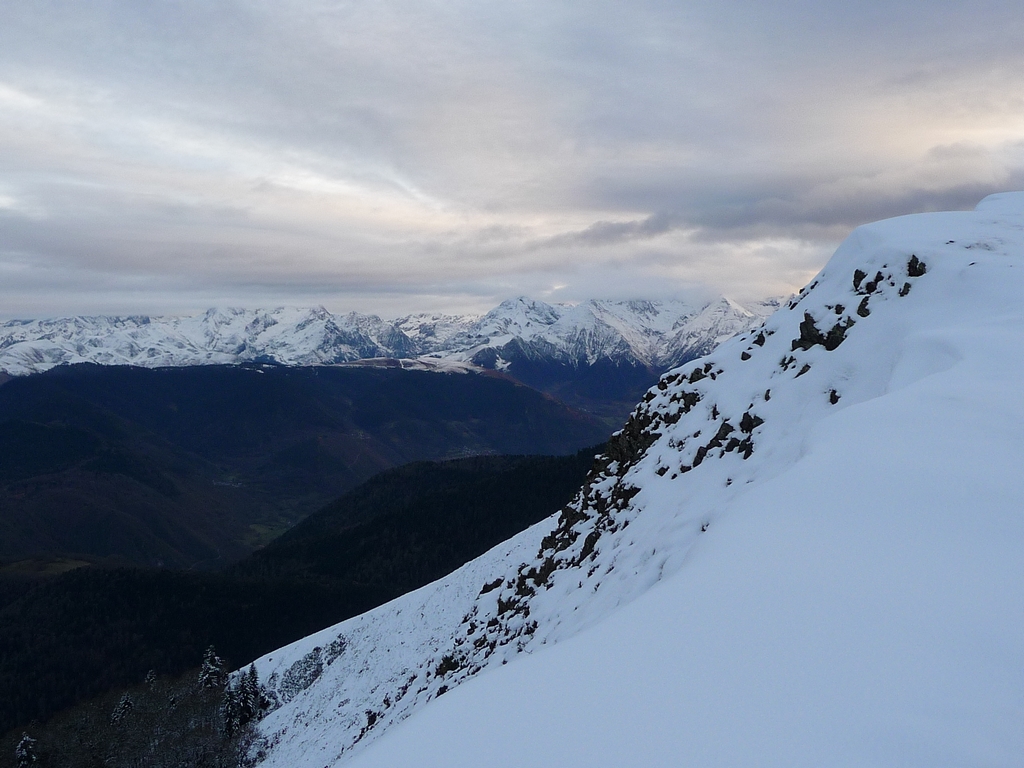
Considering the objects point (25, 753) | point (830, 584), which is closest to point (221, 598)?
point (25, 753)

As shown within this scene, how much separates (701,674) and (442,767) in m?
3.89

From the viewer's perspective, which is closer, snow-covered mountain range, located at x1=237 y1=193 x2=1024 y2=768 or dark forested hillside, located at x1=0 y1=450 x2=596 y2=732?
snow-covered mountain range, located at x1=237 y1=193 x2=1024 y2=768

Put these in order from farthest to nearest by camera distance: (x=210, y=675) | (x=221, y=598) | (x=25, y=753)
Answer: (x=221, y=598)
(x=210, y=675)
(x=25, y=753)

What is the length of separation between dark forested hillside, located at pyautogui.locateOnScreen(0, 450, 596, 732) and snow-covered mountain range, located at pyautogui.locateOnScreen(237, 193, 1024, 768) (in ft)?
411

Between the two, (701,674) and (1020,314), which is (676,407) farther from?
(701,674)

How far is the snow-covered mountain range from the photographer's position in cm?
726

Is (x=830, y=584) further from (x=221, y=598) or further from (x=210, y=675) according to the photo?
(x=221, y=598)

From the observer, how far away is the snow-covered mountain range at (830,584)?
7258 mm

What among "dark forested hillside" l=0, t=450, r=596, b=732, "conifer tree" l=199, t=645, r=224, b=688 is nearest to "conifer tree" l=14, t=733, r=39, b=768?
"conifer tree" l=199, t=645, r=224, b=688

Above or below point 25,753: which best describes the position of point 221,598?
below

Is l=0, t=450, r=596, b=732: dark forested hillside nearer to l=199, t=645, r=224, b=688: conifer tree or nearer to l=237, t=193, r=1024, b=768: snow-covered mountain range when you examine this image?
l=199, t=645, r=224, b=688: conifer tree

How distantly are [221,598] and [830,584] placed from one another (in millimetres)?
161983

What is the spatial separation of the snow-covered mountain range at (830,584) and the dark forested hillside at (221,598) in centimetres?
12534

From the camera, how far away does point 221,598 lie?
14538cm
